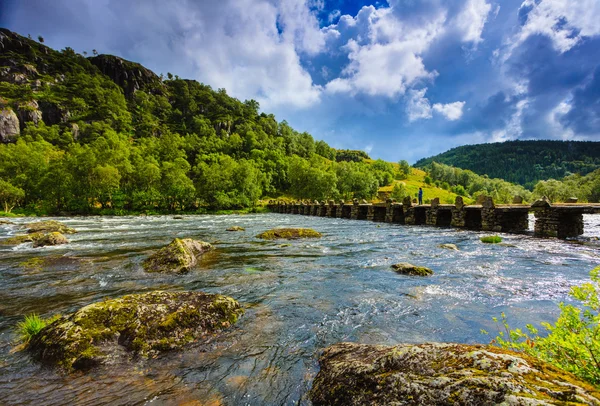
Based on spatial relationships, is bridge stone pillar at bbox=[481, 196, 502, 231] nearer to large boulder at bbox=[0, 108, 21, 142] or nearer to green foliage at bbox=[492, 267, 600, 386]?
green foliage at bbox=[492, 267, 600, 386]

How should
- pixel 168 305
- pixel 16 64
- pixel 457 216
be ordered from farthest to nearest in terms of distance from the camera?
pixel 16 64, pixel 457 216, pixel 168 305

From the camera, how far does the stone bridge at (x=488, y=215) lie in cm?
1836

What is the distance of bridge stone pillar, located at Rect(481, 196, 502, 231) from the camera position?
22.5 m

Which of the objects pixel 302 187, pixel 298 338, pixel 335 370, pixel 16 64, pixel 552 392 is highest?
pixel 16 64

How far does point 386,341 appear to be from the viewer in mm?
5461

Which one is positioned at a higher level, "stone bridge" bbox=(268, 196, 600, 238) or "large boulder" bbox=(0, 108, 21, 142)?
"large boulder" bbox=(0, 108, 21, 142)

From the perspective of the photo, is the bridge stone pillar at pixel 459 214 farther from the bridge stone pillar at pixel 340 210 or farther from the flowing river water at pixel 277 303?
the bridge stone pillar at pixel 340 210

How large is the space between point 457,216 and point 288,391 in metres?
26.3

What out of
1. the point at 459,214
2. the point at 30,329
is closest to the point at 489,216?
the point at 459,214

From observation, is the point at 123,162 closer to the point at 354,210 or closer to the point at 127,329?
the point at 354,210

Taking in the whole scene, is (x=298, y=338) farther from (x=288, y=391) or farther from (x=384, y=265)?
(x=384, y=265)

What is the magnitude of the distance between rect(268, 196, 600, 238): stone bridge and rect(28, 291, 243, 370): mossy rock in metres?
21.1

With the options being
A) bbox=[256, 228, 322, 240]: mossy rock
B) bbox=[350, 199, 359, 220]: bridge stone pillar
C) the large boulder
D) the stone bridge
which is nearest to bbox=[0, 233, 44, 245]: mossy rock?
bbox=[256, 228, 322, 240]: mossy rock

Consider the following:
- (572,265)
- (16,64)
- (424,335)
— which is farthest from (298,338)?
(16,64)
